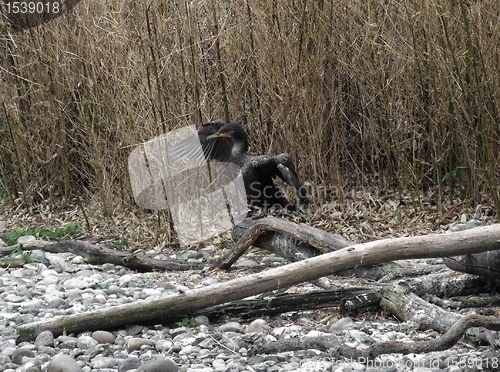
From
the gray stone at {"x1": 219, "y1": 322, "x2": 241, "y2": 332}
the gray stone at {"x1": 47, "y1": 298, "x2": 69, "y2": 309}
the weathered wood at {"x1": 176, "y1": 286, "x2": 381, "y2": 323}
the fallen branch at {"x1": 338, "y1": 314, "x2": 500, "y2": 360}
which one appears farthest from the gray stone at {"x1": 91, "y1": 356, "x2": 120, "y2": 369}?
the fallen branch at {"x1": 338, "y1": 314, "x2": 500, "y2": 360}

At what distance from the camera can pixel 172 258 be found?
408 centimetres

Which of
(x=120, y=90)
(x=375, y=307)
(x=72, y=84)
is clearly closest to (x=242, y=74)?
(x=120, y=90)

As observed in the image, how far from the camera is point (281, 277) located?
8.13 ft

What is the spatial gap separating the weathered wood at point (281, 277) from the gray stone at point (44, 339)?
0.03 metres

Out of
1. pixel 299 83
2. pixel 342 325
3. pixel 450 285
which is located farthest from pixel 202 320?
pixel 299 83

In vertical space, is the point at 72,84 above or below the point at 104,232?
above

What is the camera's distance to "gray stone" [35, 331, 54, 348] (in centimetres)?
250

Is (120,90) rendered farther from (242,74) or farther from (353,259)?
(353,259)

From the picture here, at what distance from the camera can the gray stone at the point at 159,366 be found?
2.19 meters

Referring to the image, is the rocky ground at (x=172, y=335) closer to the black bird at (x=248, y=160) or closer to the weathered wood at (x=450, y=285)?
the weathered wood at (x=450, y=285)

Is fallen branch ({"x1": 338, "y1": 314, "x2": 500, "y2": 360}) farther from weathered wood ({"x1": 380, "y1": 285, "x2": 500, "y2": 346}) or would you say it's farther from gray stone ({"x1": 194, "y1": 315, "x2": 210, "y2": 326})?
gray stone ({"x1": 194, "y1": 315, "x2": 210, "y2": 326})

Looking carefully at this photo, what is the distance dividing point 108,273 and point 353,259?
1977 millimetres

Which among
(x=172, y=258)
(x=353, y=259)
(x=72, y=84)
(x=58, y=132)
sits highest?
(x=72, y=84)

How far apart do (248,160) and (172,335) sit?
1.57 m
